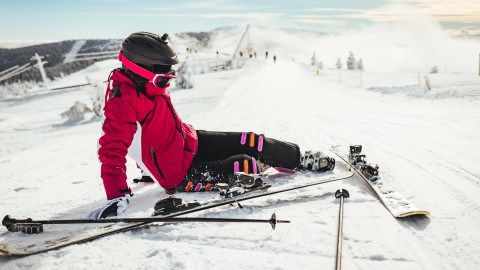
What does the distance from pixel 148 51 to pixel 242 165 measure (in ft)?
4.50

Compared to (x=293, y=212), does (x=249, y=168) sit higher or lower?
higher

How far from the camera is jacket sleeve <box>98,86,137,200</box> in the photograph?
2.72m

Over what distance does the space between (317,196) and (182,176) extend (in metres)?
1.32

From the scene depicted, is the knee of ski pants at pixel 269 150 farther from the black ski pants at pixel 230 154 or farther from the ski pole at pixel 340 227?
the ski pole at pixel 340 227

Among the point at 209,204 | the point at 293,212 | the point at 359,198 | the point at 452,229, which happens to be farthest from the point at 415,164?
the point at 209,204

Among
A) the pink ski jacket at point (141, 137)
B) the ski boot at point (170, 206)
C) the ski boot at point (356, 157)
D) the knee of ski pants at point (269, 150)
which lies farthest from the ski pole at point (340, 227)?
the pink ski jacket at point (141, 137)

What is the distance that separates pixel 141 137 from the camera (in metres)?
3.00

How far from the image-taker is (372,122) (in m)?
6.80

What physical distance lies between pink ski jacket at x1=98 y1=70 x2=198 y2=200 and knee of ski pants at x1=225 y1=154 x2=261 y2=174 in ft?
1.33

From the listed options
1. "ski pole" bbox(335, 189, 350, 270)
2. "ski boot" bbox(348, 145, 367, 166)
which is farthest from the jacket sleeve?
"ski boot" bbox(348, 145, 367, 166)

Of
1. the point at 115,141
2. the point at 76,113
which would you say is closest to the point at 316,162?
the point at 115,141

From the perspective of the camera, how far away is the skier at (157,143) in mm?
2748

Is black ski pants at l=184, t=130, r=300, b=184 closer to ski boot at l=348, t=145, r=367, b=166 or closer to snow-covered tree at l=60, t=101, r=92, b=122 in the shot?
ski boot at l=348, t=145, r=367, b=166

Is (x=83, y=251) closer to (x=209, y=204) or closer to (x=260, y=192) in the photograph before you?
(x=209, y=204)
